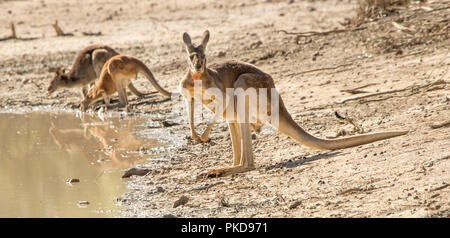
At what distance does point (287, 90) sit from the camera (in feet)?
32.6

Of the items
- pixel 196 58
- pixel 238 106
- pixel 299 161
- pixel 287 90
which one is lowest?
pixel 287 90

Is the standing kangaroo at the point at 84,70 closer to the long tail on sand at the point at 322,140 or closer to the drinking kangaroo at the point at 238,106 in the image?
the drinking kangaroo at the point at 238,106

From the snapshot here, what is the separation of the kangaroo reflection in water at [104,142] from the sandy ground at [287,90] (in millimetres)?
468

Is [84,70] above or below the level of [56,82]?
above

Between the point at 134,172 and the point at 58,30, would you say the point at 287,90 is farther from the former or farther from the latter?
the point at 58,30

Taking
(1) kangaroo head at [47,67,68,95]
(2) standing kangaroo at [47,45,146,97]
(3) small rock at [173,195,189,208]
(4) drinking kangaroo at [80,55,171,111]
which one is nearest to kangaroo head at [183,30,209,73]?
(3) small rock at [173,195,189,208]

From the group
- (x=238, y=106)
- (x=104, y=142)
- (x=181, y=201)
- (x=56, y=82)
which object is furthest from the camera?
(x=56, y=82)

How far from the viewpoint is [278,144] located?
7.68m

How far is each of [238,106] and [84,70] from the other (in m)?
6.43

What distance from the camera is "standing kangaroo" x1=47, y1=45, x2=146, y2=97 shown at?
1212cm

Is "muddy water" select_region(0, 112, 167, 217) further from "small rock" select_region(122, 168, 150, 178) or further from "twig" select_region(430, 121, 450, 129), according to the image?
"twig" select_region(430, 121, 450, 129)

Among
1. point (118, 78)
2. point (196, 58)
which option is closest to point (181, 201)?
point (196, 58)
